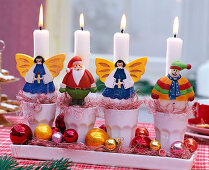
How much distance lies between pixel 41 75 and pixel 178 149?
16.0 inches

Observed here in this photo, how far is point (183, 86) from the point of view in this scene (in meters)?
0.91

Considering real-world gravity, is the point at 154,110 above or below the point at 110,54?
below

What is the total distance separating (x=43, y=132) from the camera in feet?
3.06

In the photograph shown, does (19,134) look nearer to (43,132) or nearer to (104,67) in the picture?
(43,132)

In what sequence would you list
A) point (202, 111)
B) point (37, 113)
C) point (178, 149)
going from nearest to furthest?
1. point (178, 149)
2. point (37, 113)
3. point (202, 111)

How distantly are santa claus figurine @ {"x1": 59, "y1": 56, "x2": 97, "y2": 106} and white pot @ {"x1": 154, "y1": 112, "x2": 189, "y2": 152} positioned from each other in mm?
191

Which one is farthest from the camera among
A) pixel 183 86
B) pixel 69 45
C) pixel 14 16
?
pixel 69 45

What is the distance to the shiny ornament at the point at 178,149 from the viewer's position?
871 millimetres

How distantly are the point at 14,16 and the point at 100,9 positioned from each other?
860 millimetres

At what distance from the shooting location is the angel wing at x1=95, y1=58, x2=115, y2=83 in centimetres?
95

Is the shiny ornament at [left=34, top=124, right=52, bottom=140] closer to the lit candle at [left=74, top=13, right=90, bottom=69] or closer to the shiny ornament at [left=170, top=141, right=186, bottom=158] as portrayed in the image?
the lit candle at [left=74, top=13, right=90, bottom=69]

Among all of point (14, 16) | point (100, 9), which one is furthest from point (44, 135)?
point (100, 9)

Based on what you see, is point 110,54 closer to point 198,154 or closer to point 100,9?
point 100,9

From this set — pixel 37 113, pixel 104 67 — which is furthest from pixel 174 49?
pixel 37 113
